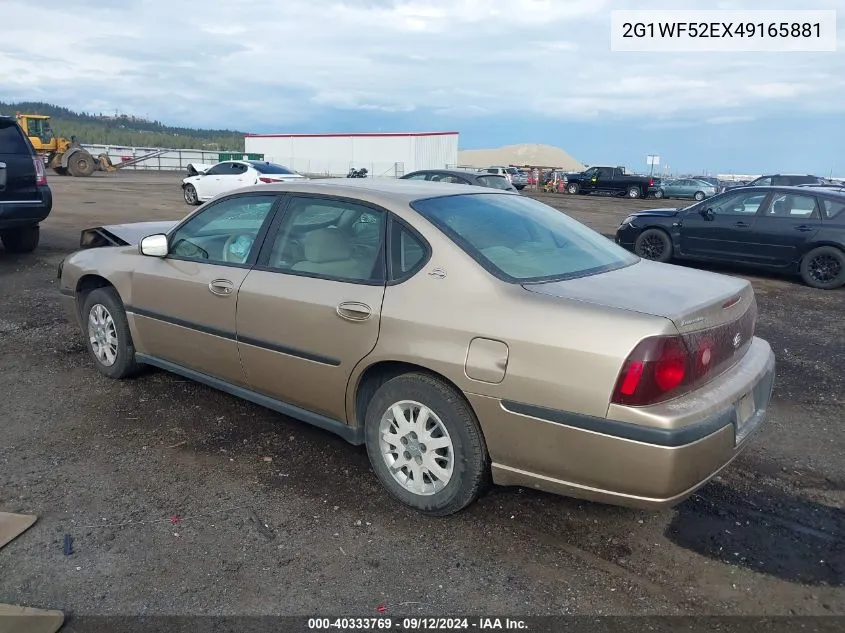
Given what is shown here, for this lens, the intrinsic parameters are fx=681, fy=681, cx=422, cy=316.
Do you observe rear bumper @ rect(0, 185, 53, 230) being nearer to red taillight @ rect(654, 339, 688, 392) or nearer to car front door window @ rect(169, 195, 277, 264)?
car front door window @ rect(169, 195, 277, 264)

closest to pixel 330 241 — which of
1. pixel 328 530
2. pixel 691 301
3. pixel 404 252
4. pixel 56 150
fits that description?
pixel 404 252

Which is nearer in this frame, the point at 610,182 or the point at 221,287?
the point at 221,287

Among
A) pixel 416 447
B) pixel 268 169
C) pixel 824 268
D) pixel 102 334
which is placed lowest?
pixel 416 447

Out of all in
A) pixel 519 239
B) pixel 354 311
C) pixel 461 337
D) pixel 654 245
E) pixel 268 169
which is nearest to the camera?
pixel 461 337

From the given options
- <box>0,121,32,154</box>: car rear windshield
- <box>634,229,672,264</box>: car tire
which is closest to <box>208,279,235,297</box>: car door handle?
<box>0,121,32,154</box>: car rear windshield

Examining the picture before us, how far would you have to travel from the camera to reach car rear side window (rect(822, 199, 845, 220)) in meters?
9.88

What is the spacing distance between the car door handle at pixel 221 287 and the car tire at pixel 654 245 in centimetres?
898

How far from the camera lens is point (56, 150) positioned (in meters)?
37.8

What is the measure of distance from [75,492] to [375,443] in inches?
60.9

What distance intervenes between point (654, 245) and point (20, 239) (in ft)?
32.8

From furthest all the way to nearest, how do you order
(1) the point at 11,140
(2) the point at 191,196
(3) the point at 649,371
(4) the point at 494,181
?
(2) the point at 191,196 → (4) the point at 494,181 → (1) the point at 11,140 → (3) the point at 649,371

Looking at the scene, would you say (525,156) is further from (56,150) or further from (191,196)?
(191,196)

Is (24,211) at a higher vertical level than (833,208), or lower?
lower

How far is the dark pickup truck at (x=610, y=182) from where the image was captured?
3812cm
